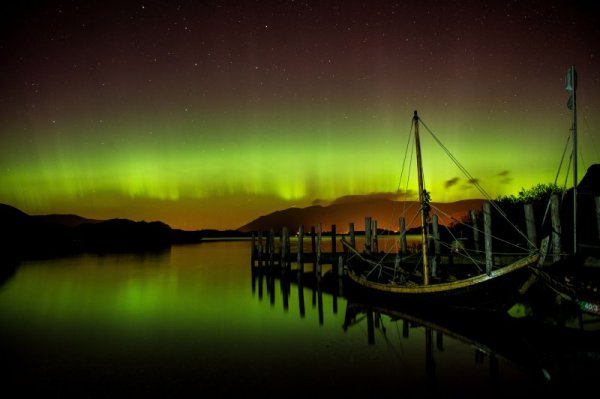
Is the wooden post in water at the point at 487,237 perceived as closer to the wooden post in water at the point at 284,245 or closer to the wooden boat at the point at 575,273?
the wooden boat at the point at 575,273

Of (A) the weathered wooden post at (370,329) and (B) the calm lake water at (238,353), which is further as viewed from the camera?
(A) the weathered wooden post at (370,329)

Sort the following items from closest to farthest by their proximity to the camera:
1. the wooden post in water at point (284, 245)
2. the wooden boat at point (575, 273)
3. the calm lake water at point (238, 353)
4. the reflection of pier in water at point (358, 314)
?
the calm lake water at point (238, 353), the reflection of pier in water at point (358, 314), the wooden boat at point (575, 273), the wooden post in water at point (284, 245)

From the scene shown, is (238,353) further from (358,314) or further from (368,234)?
(368,234)

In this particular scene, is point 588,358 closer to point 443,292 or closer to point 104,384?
point 443,292

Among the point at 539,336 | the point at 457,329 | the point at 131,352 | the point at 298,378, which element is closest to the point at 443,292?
the point at 457,329

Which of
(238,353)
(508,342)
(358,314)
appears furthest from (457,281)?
(238,353)

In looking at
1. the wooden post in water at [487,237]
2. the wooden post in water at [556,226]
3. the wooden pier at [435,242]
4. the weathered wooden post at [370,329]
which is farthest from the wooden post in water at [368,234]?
the wooden post in water at [556,226]

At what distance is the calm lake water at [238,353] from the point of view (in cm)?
903

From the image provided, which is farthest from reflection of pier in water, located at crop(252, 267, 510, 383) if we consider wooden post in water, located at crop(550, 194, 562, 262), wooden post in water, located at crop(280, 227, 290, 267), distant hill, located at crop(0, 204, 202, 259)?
distant hill, located at crop(0, 204, 202, 259)

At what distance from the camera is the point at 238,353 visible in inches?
474

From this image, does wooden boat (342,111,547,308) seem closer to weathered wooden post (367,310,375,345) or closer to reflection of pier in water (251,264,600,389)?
reflection of pier in water (251,264,600,389)

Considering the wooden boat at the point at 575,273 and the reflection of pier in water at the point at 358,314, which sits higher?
the wooden boat at the point at 575,273

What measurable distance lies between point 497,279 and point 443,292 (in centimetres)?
188

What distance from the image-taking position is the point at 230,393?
28.2 feet
